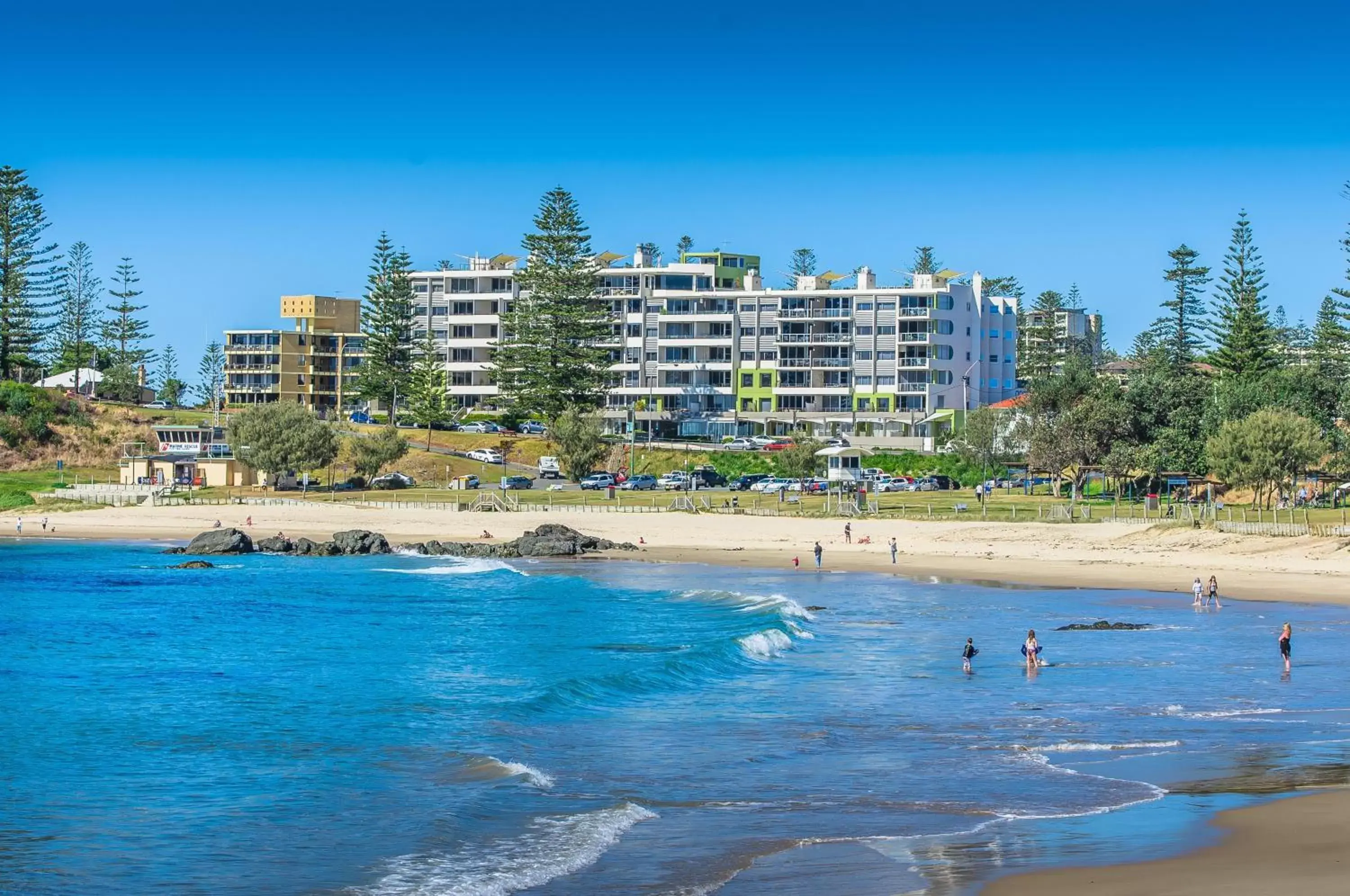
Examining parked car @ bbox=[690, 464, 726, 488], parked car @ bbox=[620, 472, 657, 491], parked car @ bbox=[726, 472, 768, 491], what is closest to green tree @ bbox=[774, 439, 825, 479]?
parked car @ bbox=[726, 472, 768, 491]

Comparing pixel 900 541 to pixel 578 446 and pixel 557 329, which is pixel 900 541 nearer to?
pixel 578 446

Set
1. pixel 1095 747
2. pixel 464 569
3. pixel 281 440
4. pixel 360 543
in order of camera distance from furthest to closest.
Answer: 1. pixel 281 440
2. pixel 360 543
3. pixel 464 569
4. pixel 1095 747

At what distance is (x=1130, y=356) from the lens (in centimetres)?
16138

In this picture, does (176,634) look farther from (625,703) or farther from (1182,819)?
(1182,819)

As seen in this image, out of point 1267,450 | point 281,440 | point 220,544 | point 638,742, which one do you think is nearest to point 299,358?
point 281,440

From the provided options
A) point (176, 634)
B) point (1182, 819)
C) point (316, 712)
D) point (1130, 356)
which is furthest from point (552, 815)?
point (1130, 356)

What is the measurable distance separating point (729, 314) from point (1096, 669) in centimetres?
9150

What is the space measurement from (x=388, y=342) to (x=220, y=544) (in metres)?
51.2

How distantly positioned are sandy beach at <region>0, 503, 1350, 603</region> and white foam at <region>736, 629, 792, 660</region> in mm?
15860

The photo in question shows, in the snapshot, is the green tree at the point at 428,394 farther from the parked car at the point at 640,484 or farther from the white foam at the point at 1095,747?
the white foam at the point at 1095,747

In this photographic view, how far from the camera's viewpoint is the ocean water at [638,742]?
54.9ft

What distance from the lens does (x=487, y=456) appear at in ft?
326

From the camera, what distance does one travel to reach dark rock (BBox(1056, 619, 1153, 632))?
3650 centimetres

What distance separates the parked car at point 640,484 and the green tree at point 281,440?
18037 mm
